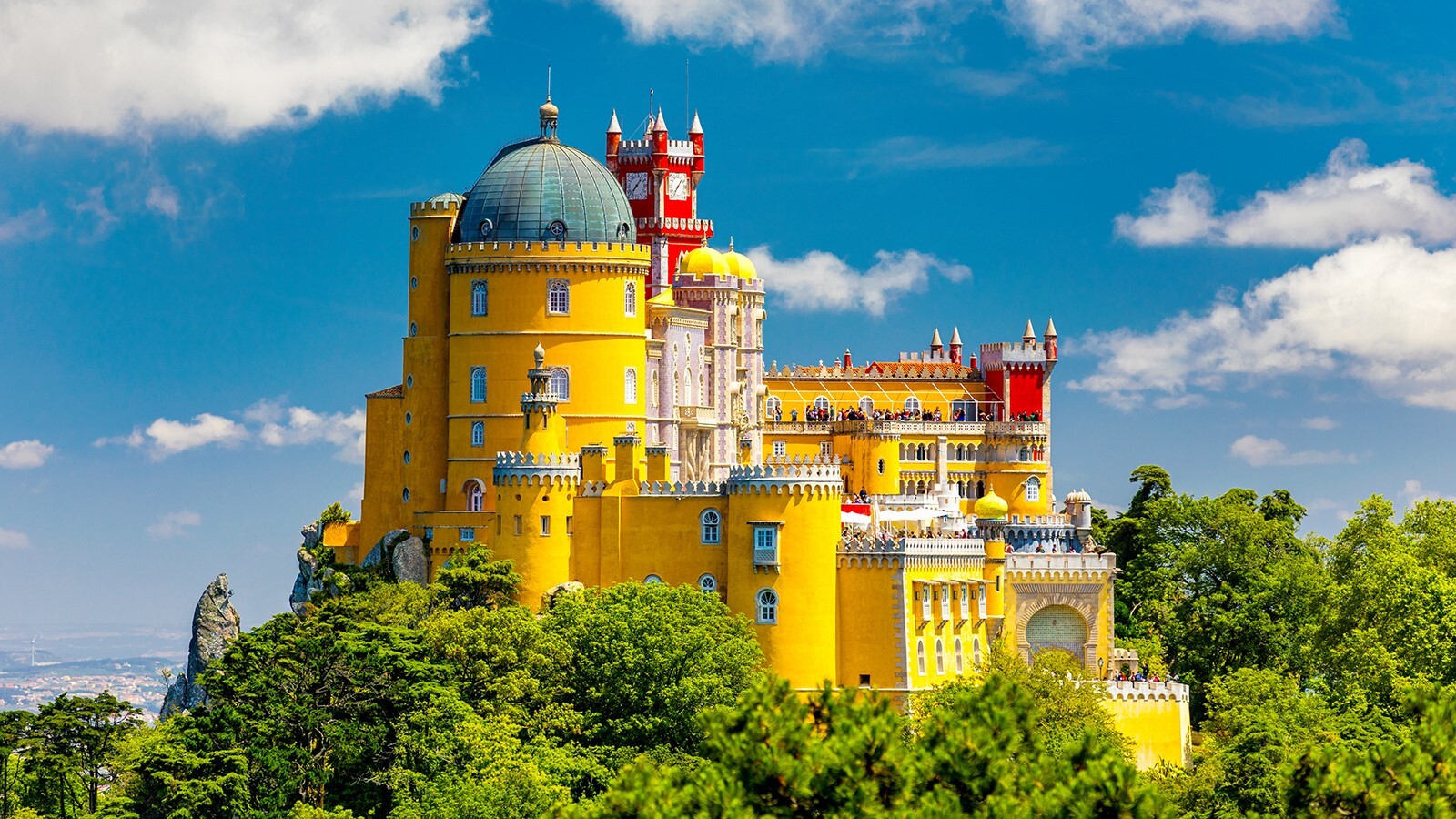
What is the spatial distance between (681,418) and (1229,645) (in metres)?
26.7

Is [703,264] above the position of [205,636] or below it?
above

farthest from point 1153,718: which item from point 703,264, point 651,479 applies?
point 703,264

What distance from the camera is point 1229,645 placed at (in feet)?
373

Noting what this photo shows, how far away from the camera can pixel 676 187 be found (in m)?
130

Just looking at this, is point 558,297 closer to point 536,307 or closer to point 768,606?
point 536,307

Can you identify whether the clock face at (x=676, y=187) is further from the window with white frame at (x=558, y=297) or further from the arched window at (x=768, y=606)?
the arched window at (x=768, y=606)

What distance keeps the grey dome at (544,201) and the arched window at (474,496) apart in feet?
33.4

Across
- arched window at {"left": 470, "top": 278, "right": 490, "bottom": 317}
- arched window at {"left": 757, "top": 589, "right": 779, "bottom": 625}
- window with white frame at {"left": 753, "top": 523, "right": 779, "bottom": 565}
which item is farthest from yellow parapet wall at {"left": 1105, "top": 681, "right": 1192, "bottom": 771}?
arched window at {"left": 470, "top": 278, "right": 490, "bottom": 317}

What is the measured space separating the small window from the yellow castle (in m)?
0.08

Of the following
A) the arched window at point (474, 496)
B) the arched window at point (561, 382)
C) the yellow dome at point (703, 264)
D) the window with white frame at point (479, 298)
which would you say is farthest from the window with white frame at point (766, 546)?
the yellow dome at point (703, 264)

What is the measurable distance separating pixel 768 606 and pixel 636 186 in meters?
38.5

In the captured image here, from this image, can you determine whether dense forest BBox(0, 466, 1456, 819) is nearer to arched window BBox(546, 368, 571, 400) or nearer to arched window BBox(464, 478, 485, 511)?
arched window BBox(464, 478, 485, 511)

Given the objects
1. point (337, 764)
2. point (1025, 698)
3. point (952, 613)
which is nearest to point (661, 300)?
point (952, 613)

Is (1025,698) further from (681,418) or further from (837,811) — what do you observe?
(681,418)
